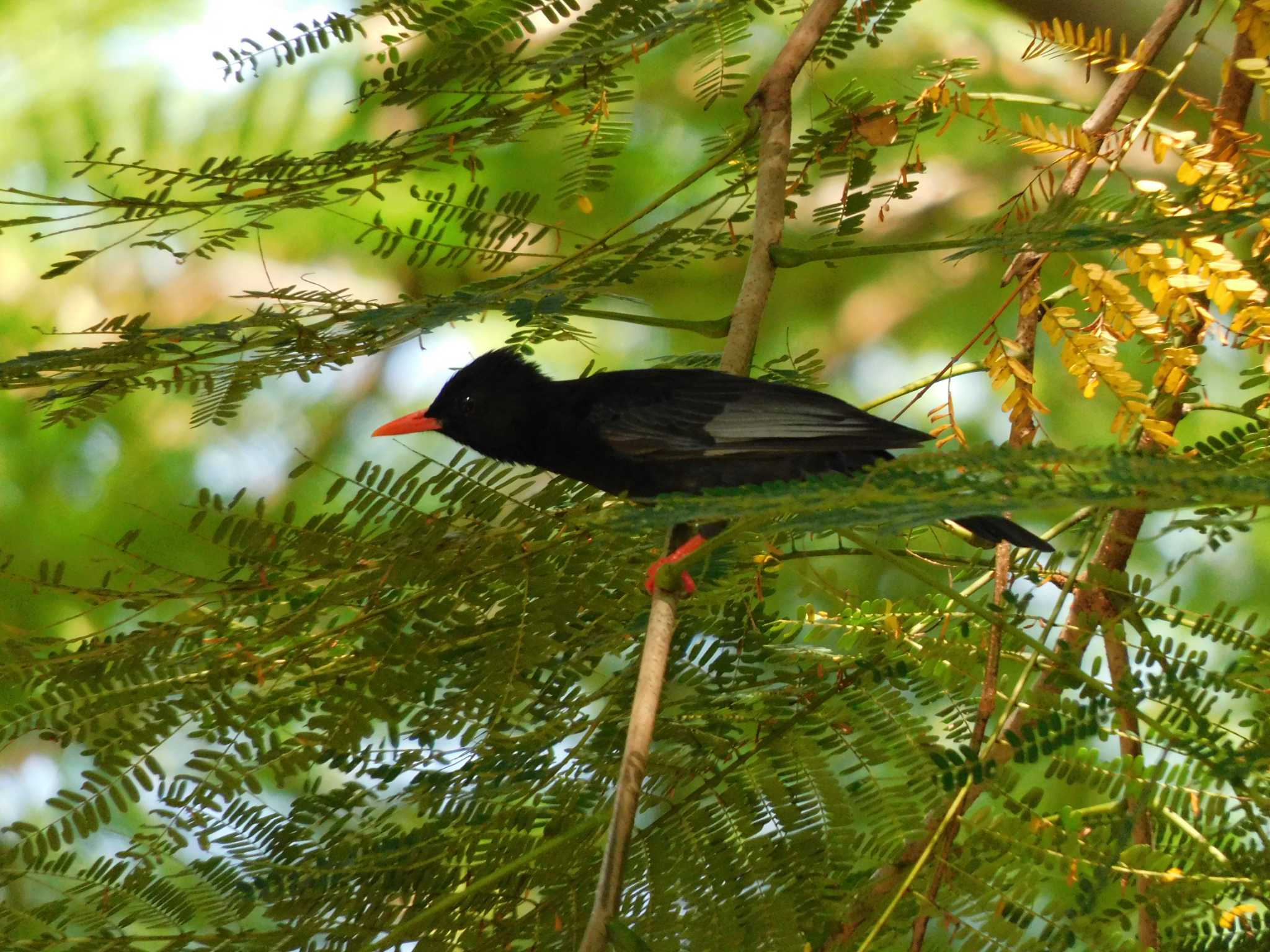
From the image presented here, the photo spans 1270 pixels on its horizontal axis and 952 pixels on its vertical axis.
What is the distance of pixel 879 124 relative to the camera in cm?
236

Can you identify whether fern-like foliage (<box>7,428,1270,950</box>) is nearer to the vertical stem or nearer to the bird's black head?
the vertical stem

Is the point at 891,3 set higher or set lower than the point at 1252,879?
higher

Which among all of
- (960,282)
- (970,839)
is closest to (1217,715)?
(970,839)

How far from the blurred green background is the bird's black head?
158cm

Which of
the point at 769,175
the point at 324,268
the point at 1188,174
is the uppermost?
the point at 1188,174

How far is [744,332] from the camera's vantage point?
6.60 feet

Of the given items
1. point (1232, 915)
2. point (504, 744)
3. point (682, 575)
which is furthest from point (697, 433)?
point (1232, 915)

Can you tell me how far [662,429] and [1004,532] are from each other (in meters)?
0.65

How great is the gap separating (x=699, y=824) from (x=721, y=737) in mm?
149

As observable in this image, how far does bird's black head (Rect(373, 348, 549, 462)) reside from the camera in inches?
98.3

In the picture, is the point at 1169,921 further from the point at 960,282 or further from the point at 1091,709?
the point at 960,282

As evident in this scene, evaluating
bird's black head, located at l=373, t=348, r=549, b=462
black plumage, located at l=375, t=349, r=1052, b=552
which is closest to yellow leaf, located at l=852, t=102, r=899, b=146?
black plumage, located at l=375, t=349, r=1052, b=552

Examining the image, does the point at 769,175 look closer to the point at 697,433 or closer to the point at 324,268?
the point at 697,433

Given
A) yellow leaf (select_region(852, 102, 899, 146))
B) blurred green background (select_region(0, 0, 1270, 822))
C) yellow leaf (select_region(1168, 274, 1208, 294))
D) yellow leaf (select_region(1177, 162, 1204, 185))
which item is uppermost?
yellow leaf (select_region(1177, 162, 1204, 185))
